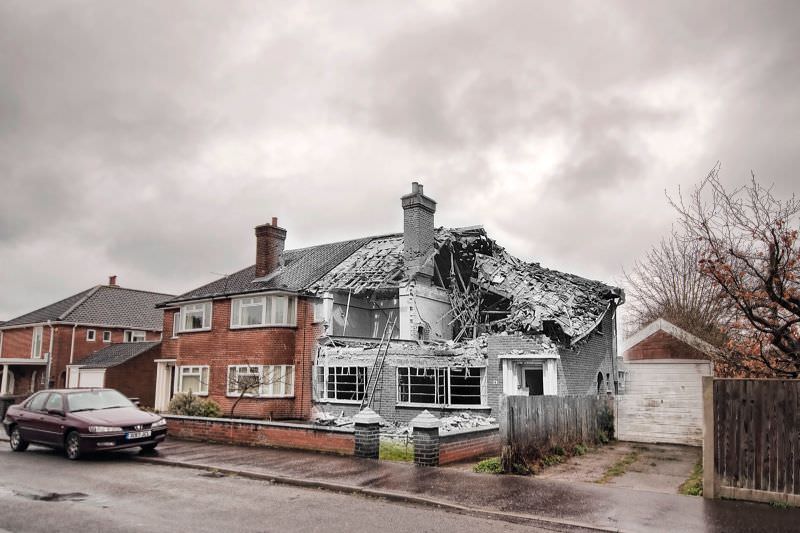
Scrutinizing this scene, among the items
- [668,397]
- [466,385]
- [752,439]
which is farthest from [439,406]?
[752,439]

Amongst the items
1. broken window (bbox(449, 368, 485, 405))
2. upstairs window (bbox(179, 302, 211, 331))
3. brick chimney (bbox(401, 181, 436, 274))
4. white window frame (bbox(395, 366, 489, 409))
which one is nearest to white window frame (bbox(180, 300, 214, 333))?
upstairs window (bbox(179, 302, 211, 331))

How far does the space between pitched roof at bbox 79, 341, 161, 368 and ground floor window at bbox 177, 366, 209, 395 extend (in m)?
7.54

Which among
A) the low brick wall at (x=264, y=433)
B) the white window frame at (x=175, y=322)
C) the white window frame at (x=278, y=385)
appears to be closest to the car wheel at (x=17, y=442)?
the low brick wall at (x=264, y=433)

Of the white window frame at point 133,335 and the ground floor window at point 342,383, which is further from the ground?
the white window frame at point 133,335

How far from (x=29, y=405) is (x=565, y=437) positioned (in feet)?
42.8

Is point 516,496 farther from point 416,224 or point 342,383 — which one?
point 416,224

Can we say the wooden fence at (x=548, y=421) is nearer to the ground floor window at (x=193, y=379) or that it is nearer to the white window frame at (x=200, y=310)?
the ground floor window at (x=193, y=379)

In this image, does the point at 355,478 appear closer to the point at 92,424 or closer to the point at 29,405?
the point at 92,424

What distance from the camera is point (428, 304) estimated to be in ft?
75.3

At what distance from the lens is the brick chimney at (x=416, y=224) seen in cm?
2295

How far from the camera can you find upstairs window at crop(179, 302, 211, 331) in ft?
83.8

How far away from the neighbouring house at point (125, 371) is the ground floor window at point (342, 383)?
14.2 meters

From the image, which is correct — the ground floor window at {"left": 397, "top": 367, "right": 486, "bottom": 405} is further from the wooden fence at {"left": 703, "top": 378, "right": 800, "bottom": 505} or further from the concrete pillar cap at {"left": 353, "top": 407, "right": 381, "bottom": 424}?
the wooden fence at {"left": 703, "top": 378, "right": 800, "bottom": 505}

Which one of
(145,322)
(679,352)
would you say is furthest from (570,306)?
(145,322)
